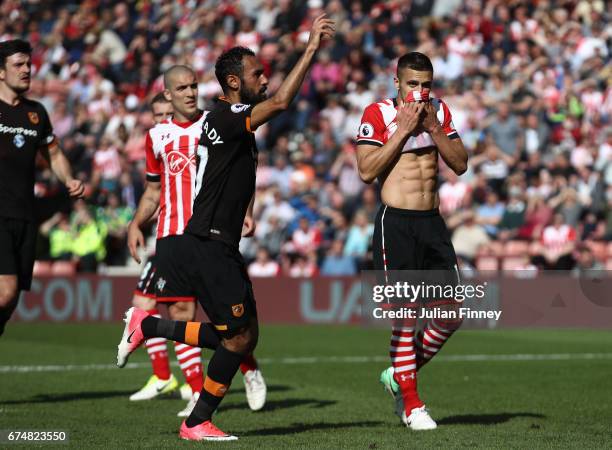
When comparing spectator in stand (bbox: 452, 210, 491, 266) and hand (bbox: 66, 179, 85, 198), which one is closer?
hand (bbox: 66, 179, 85, 198)

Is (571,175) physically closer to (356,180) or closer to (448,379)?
(356,180)

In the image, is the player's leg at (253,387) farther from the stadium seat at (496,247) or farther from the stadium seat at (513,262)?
the stadium seat at (496,247)

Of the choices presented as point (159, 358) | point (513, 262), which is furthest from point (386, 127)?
point (513, 262)

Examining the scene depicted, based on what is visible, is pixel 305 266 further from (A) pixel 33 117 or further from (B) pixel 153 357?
(A) pixel 33 117

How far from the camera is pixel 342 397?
35.1ft

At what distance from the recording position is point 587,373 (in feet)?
40.8

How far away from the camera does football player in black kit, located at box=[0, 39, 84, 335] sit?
946 centimetres

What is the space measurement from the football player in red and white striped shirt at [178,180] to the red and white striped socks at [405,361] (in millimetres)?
1475

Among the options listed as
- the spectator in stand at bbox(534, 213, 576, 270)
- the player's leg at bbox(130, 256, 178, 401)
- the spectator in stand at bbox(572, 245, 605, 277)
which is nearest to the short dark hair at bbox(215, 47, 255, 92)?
the player's leg at bbox(130, 256, 178, 401)

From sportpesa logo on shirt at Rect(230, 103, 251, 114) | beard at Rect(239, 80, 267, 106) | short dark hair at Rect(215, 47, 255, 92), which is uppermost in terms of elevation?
short dark hair at Rect(215, 47, 255, 92)

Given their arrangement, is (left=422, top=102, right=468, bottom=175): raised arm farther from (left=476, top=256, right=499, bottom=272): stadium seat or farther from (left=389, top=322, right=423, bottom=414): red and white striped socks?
(left=476, top=256, right=499, bottom=272): stadium seat

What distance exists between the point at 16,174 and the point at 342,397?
335 cm

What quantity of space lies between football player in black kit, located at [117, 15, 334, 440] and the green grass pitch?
1.68 ft

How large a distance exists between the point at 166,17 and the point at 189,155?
20237 mm
